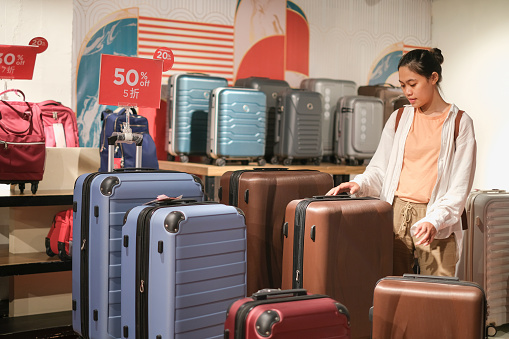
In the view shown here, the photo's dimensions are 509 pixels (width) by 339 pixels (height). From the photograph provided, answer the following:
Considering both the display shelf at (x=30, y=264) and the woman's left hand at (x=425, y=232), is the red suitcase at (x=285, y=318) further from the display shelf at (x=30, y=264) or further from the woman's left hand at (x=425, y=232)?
the display shelf at (x=30, y=264)

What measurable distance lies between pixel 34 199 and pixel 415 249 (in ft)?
8.37

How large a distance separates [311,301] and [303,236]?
0.68m

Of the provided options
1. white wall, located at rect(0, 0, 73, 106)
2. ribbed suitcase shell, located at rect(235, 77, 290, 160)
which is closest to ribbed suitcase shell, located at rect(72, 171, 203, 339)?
white wall, located at rect(0, 0, 73, 106)

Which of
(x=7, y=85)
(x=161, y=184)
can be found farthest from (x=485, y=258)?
(x=7, y=85)

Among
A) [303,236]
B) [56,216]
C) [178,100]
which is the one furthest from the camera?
[178,100]

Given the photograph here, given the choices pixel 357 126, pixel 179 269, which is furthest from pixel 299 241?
pixel 357 126

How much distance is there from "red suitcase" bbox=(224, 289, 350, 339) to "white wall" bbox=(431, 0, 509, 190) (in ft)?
17.8

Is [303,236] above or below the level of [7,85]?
below

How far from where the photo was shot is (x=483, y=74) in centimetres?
733

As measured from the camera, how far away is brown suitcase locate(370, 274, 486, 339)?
2258mm

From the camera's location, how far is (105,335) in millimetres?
3203

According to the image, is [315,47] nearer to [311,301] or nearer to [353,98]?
[353,98]

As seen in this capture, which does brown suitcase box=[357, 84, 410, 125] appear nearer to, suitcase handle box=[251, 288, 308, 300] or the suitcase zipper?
the suitcase zipper

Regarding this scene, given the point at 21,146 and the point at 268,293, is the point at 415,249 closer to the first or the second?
the point at 268,293
